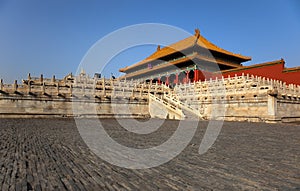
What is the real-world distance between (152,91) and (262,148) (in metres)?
20.1

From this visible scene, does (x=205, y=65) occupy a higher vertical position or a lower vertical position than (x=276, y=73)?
higher

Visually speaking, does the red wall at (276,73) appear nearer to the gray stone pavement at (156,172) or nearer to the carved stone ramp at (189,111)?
the carved stone ramp at (189,111)

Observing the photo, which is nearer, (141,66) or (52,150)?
(52,150)

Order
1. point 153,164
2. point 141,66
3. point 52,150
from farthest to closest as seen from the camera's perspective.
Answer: point 141,66, point 52,150, point 153,164

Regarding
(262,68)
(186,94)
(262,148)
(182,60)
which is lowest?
(262,148)

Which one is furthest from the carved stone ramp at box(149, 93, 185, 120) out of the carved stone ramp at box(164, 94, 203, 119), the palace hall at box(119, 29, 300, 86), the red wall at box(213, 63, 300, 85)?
the red wall at box(213, 63, 300, 85)

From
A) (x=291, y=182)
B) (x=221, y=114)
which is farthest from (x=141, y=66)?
(x=291, y=182)

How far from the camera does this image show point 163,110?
2095 centimetres

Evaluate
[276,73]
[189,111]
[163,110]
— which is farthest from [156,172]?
[276,73]

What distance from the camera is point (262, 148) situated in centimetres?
645

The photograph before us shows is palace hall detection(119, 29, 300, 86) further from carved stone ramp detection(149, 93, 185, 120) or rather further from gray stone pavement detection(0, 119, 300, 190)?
gray stone pavement detection(0, 119, 300, 190)

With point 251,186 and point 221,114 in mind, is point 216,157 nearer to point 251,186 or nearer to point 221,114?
point 251,186

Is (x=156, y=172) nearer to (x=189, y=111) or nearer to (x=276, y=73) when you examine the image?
(x=189, y=111)

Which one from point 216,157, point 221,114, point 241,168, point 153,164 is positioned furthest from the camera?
point 221,114
